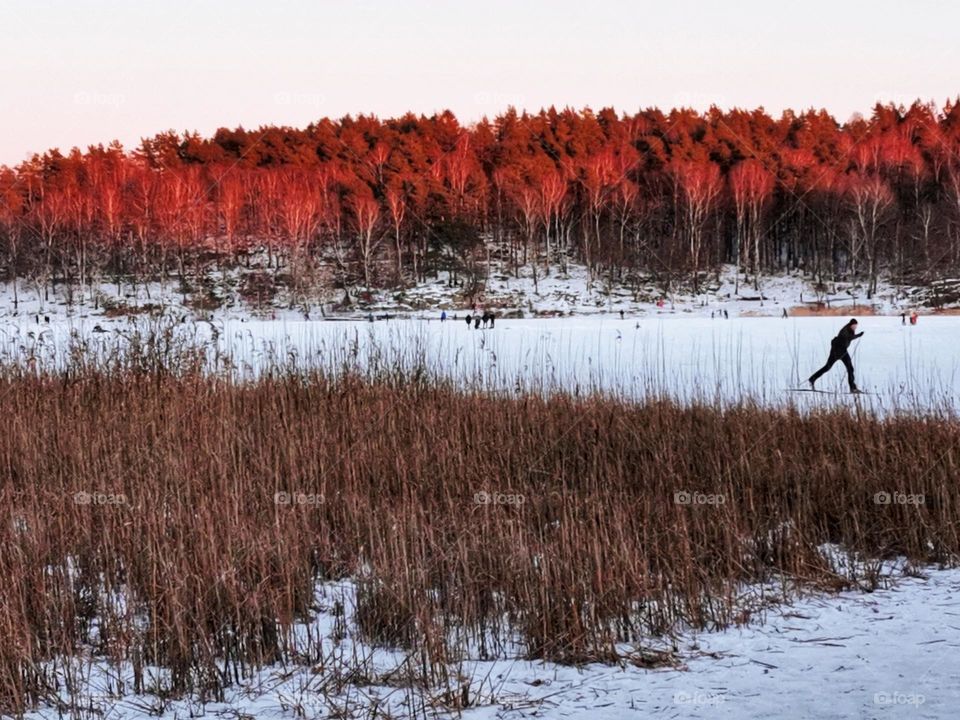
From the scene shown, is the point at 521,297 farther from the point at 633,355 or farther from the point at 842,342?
the point at 633,355

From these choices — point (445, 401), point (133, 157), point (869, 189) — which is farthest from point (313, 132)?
point (445, 401)

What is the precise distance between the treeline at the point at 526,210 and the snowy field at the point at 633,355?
25.2 meters

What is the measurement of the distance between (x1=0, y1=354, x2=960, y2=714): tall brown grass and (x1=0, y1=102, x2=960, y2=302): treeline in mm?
39888

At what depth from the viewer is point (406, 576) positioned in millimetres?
3418

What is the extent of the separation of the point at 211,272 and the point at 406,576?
54.4 meters

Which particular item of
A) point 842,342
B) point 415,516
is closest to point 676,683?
point 415,516

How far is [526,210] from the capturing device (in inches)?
2057

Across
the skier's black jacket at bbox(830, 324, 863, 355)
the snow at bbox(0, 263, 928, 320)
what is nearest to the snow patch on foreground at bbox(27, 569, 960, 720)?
the skier's black jacket at bbox(830, 324, 863, 355)

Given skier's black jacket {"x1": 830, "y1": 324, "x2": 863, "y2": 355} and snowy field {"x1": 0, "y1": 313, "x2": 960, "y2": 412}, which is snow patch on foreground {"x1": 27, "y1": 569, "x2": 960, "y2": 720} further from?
A: skier's black jacket {"x1": 830, "y1": 324, "x2": 863, "y2": 355}

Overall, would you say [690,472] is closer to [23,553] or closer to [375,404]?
[375,404]

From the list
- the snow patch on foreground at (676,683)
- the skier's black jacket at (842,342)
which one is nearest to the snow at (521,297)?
the skier's black jacket at (842,342)

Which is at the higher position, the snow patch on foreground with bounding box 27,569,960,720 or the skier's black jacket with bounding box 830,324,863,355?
the skier's black jacket with bounding box 830,324,863,355

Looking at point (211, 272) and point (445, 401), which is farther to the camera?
point (211, 272)

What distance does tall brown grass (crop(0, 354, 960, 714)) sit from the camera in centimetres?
323
